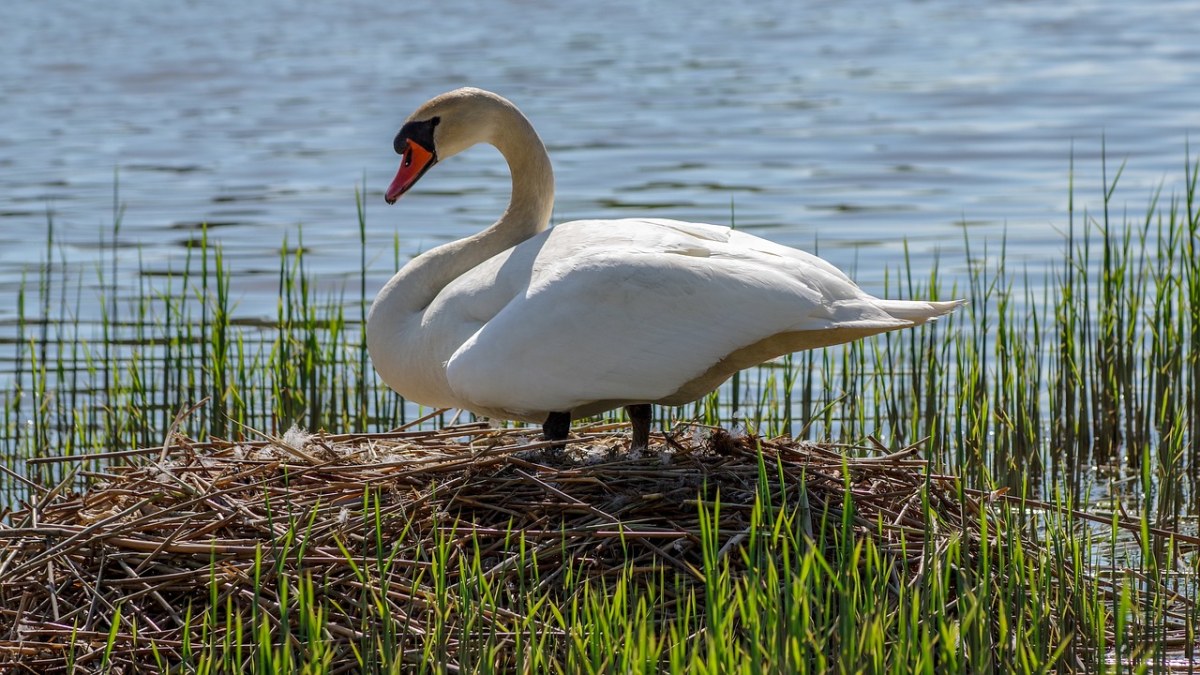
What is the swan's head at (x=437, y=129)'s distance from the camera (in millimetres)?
6273

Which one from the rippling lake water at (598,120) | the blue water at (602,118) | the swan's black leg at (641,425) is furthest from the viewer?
the blue water at (602,118)

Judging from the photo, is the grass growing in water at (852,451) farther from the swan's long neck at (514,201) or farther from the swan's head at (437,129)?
the swan's head at (437,129)

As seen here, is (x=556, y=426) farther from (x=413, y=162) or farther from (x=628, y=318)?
(x=413, y=162)

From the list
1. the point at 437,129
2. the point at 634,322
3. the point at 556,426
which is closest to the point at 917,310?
the point at 634,322

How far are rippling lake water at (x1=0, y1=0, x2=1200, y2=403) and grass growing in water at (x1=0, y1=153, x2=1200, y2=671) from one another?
1004mm

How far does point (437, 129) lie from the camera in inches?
248

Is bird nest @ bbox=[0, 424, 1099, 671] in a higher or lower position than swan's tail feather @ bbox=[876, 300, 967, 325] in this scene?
lower

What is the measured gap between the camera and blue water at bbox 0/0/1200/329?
13.2 metres

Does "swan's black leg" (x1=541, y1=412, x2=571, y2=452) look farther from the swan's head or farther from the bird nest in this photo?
the swan's head

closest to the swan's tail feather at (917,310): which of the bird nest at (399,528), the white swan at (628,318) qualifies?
the white swan at (628,318)

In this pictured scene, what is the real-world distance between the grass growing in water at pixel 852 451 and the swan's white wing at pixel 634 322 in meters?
0.48

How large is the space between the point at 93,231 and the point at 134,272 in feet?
5.08

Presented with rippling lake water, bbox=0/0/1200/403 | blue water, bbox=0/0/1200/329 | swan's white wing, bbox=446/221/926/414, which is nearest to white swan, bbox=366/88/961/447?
swan's white wing, bbox=446/221/926/414

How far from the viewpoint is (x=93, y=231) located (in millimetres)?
13633
